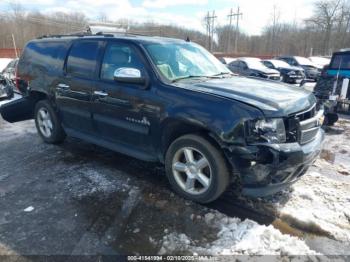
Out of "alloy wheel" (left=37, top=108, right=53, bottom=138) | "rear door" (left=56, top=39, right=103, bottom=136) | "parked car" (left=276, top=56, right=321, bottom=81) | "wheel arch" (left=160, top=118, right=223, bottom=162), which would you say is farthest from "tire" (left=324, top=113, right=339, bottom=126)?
"parked car" (left=276, top=56, right=321, bottom=81)

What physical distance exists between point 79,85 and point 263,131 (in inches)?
112

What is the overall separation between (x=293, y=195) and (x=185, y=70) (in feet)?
6.78

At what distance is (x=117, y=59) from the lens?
406 cm

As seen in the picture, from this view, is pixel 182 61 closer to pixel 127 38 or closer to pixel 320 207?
pixel 127 38

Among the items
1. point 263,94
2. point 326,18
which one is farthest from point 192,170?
point 326,18

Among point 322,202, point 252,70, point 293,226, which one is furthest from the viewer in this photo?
point 252,70

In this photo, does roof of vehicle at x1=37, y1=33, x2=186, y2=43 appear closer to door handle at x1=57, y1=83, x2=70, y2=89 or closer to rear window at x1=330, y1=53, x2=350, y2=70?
door handle at x1=57, y1=83, x2=70, y2=89

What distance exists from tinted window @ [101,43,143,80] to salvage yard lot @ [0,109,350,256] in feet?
4.70

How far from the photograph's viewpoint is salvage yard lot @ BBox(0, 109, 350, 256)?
2.75 meters

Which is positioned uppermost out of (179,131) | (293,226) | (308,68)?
(179,131)

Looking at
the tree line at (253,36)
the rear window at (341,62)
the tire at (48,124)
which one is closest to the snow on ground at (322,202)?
the tire at (48,124)

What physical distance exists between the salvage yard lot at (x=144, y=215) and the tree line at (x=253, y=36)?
4752 centimetres

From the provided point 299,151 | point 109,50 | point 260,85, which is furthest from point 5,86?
point 299,151

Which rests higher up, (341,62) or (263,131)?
(341,62)
